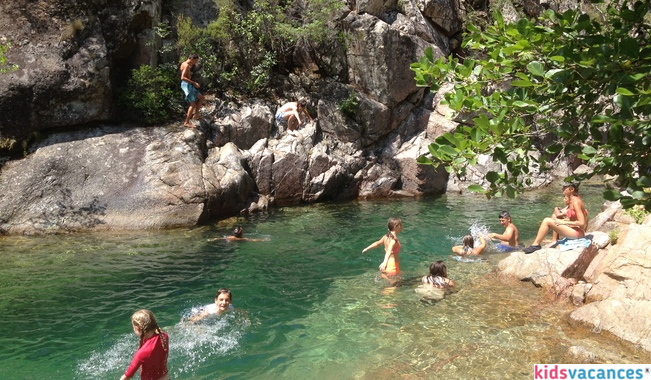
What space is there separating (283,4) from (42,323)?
17826 millimetres

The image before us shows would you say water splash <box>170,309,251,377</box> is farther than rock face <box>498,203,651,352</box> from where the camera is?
No

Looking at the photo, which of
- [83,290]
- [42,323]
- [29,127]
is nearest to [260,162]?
[29,127]

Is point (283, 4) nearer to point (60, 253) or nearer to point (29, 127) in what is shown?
point (29, 127)

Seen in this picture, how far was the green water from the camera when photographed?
6691mm

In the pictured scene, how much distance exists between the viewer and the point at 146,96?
1764 cm

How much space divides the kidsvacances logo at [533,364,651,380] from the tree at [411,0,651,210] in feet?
11.0

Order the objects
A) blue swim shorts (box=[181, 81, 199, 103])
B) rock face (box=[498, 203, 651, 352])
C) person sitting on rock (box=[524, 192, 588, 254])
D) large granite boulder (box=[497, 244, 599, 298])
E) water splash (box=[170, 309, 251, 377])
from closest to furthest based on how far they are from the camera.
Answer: water splash (box=[170, 309, 251, 377]), rock face (box=[498, 203, 651, 352]), large granite boulder (box=[497, 244, 599, 298]), person sitting on rock (box=[524, 192, 588, 254]), blue swim shorts (box=[181, 81, 199, 103])

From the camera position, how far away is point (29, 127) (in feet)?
51.7

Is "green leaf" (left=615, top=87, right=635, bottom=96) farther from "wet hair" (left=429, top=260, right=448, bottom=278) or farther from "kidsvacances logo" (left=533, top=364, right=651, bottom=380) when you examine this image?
A: "wet hair" (left=429, top=260, right=448, bottom=278)

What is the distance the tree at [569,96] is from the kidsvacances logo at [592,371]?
335 cm

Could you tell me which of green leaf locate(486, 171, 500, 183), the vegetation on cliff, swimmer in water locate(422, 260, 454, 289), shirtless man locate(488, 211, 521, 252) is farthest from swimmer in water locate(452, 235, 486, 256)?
the vegetation on cliff

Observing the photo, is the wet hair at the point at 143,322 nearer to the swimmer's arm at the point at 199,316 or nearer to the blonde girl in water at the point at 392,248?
the swimmer's arm at the point at 199,316

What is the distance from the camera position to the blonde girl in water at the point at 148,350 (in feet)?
17.5

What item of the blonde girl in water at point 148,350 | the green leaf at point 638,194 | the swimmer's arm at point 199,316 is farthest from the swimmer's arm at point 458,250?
the green leaf at point 638,194
